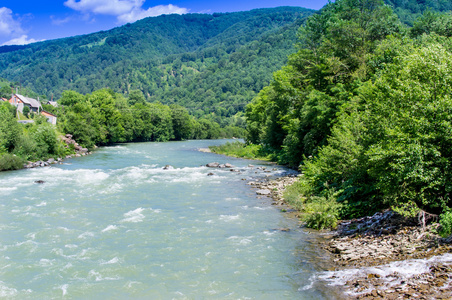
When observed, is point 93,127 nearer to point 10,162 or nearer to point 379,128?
point 10,162

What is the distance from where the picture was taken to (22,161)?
37.9 meters

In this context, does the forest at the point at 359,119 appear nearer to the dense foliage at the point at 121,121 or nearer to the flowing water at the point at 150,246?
the dense foliage at the point at 121,121

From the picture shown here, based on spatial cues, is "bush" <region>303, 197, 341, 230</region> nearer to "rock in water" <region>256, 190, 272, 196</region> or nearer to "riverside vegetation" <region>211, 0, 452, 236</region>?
"riverside vegetation" <region>211, 0, 452, 236</region>

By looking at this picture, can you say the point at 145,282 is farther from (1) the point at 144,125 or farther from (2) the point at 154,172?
(1) the point at 144,125

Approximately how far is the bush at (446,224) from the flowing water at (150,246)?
169 inches

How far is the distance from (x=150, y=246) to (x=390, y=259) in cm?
925

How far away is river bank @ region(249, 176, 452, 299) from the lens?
31.3ft

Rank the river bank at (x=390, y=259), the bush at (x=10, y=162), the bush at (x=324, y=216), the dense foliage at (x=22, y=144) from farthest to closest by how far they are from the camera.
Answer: the dense foliage at (x=22, y=144) < the bush at (x=10, y=162) < the bush at (x=324, y=216) < the river bank at (x=390, y=259)

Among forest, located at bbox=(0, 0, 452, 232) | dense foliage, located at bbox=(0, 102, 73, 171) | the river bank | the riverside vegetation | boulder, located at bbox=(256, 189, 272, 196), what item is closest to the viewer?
the river bank

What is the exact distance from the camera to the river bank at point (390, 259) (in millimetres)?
9539

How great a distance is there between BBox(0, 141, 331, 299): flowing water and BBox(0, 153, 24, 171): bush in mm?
10785

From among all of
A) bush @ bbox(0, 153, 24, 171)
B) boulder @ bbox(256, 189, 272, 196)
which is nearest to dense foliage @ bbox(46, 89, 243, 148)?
bush @ bbox(0, 153, 24, 171)

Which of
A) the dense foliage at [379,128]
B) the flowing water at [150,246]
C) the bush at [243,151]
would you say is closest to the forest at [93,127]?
the flowing water at [150,246]

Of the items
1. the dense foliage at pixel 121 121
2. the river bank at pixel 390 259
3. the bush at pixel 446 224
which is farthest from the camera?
the dense foliage at pixel 121 121
